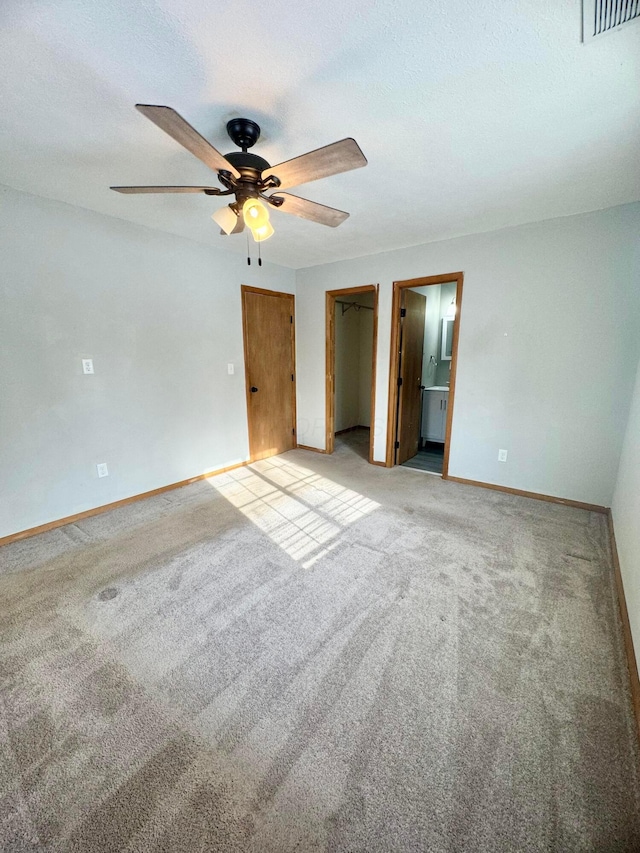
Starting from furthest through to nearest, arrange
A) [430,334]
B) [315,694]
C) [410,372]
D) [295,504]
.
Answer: [430,334], [410,372], [295,504], [315,694]

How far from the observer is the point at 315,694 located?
136cm

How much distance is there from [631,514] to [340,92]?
2638 mm

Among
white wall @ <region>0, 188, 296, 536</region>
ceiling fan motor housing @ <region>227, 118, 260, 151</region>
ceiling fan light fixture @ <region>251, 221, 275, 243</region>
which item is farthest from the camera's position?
white wall @ <region>0, 188, 296, 536</region>

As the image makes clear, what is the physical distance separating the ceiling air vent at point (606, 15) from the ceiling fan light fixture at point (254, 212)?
1285mm

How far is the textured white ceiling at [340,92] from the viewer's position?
110 centimetres

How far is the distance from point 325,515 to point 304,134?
251 cm

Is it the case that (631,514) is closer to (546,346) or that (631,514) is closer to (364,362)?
(546,346)

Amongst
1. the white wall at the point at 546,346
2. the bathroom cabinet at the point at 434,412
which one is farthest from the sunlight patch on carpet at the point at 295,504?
the bathroom cabinet at the point at 434,412

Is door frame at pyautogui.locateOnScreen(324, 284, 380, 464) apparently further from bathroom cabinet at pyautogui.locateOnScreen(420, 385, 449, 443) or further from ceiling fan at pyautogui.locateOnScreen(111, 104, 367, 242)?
ceiling fan at pyautogui.locateOnScreen(111, 104, 367, 242)

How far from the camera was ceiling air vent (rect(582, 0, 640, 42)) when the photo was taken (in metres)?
1.05

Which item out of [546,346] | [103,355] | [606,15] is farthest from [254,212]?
[546,346]

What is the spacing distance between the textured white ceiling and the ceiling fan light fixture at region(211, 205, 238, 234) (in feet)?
1.06

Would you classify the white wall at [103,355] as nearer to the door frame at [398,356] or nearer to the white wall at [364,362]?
the door frame at [398,356]

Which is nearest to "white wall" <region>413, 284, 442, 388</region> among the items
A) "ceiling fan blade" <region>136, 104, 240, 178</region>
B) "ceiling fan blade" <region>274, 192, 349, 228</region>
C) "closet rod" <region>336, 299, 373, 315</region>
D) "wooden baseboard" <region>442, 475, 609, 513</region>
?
"closet rod" <region>336, 299, 373, 315</region>
